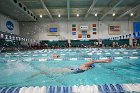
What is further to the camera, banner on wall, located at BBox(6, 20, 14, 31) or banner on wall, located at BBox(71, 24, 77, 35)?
banner on wall, located at BBox(71, 24, 77, 35)

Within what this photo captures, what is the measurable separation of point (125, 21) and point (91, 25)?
5002 millimetres

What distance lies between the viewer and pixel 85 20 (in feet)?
88.9

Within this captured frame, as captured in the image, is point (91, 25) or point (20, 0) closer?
point (20, 0)

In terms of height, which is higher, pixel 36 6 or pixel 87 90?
pixel 36 6

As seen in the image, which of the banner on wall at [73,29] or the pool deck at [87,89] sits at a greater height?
the banner on wall at [73,29]

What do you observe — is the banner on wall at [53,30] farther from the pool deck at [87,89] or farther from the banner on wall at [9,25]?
the pool deck at [87,89]

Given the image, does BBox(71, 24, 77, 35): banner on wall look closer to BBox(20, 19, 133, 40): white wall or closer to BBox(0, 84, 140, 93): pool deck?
BBox(20, 19, 133, 40): white wall

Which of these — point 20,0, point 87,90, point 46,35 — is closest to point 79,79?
point 87,90

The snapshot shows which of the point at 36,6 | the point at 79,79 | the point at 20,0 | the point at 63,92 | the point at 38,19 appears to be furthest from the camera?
the point at 38,19

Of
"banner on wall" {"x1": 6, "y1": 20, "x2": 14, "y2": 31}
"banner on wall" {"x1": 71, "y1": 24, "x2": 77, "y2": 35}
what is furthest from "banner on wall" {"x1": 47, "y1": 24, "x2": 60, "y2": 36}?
"banner on wall" {"x1": 6, "y1": 20, "x2": 14, "y2": 31}

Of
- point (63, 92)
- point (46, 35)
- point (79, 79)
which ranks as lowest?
point (79, 79)

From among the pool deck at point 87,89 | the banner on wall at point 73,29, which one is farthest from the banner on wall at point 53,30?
the pool deck at point 87,89

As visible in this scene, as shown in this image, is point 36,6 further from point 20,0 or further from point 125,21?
point 125,21

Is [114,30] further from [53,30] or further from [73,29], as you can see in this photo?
[53,30]
